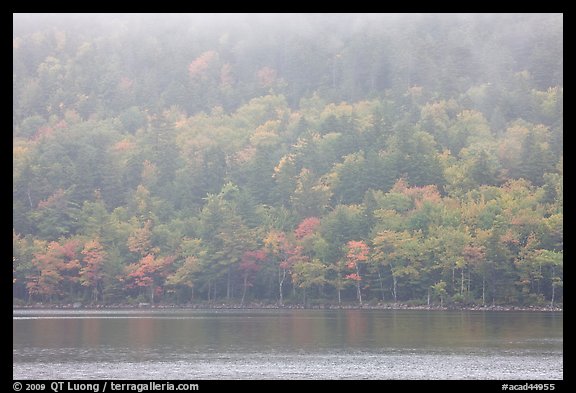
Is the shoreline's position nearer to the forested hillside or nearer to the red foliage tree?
the forested hillside

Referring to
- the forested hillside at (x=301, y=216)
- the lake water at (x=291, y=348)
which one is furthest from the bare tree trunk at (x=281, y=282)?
the lake water at (x=291, y=348)

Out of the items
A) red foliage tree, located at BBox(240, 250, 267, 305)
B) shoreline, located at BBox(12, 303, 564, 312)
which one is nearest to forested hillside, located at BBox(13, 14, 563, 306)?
red foliage tree, located at BBox(240, 250, 267, 305)

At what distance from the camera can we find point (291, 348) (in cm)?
6625

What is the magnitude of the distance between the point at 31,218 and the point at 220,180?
3172 cm

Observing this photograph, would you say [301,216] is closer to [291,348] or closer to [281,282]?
[281,282]

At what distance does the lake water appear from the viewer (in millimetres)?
54750

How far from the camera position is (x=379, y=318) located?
97.2 meters

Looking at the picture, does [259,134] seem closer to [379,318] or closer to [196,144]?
[196,144]

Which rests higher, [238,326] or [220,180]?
Result: [220,180]

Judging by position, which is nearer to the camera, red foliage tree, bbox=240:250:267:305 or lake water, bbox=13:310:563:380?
lake water, bbox=13:310:563:380

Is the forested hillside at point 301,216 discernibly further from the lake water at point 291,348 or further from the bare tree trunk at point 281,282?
the lake water at point 291,348

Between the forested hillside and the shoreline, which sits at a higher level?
the forested hillside
